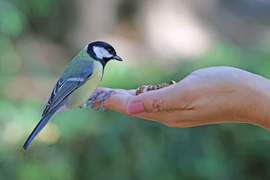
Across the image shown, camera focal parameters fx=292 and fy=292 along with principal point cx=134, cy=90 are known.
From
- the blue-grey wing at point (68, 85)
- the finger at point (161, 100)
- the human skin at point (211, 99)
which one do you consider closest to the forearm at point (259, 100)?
the human skin at point (211, 99)

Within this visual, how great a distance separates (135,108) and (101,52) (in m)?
0.34

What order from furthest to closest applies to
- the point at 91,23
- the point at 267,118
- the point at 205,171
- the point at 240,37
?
the point at 240,37
the point at 91,23
the point at 205,171
the point at 267,118

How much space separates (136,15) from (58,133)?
230 cm

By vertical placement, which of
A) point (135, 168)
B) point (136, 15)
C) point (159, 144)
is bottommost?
point (135, 168)

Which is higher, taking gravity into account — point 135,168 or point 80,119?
point 80,119

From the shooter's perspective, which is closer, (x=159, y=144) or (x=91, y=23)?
(x=159, y=144)

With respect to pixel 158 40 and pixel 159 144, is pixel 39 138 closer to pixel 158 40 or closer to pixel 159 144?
pixel 159 144

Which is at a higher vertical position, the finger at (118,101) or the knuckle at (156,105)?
the knuckle at (156,105)

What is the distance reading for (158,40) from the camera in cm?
373

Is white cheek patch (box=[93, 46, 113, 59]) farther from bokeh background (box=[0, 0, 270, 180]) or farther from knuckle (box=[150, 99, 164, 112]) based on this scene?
bokeh background (box=[0, 0, 270, 180])

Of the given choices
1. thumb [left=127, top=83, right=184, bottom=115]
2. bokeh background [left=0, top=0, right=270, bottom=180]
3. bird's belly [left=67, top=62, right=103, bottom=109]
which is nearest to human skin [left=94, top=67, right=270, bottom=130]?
thumb [left=127, top=83, right=184, bottom=115]

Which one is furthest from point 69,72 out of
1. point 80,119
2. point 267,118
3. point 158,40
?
point 158,40

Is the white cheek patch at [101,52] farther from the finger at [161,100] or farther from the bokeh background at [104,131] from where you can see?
the bokeh background at [104,131]

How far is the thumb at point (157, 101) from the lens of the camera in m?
1.15
